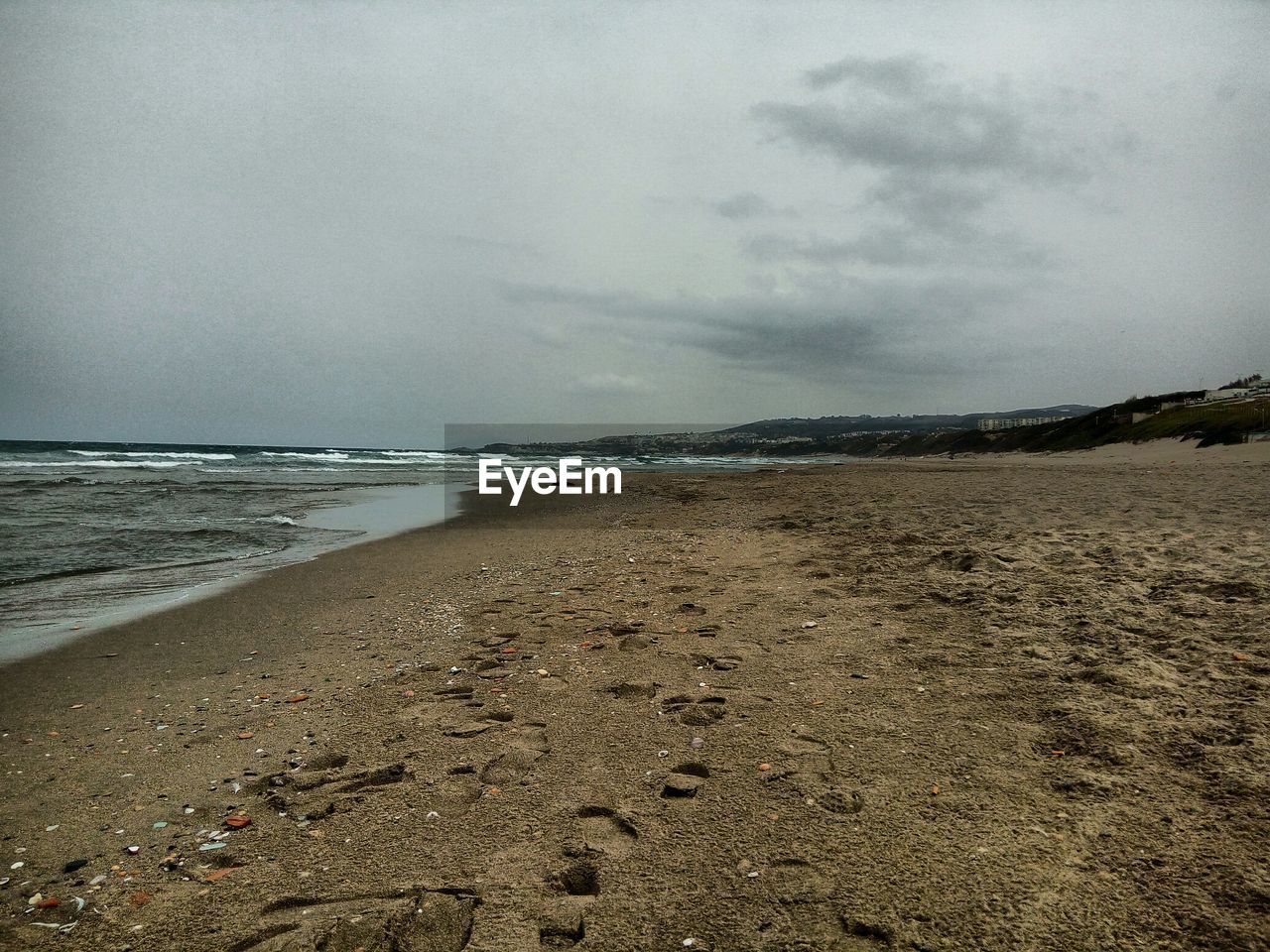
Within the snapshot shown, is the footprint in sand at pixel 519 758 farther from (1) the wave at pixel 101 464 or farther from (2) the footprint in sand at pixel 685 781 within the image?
(1) the wave at pixel 101 464

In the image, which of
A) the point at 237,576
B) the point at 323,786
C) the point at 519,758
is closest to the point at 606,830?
the point at 519,758

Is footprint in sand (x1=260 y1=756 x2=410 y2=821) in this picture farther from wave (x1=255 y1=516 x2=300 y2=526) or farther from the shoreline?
wave (x1=255 y1=516 x2=300 y2=526)

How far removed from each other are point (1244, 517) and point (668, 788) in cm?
888

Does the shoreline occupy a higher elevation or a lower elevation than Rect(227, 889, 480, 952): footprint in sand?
lower

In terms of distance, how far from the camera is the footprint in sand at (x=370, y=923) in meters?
1.98

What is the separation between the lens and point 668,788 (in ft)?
9.05

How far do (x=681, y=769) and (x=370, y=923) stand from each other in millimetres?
1355

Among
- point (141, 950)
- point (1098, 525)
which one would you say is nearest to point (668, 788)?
point (141, 950)

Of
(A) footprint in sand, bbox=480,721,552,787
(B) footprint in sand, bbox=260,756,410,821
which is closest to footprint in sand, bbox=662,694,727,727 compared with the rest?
(A) footprint in sand, bbox=480,721,552,787

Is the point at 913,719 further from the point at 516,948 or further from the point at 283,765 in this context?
the point at 283,765

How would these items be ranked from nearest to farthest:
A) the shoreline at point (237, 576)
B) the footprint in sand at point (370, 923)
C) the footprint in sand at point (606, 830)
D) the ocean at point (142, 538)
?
the footprint in sand at point (370, 923), the footprint in sand at point (606, 830), the shoreline at point (237, 576), the ocean at point (142, 538)

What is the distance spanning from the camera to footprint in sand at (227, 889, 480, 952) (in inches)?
78.1

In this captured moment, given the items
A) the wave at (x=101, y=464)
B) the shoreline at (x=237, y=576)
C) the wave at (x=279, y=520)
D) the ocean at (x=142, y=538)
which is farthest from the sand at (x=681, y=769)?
the wave at (x=101, y=464)

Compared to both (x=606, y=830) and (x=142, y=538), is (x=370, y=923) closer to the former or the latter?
(x=606, y=830)
